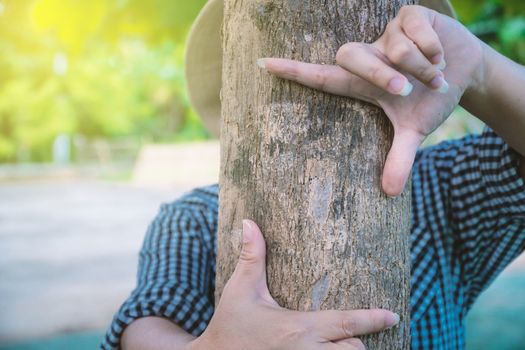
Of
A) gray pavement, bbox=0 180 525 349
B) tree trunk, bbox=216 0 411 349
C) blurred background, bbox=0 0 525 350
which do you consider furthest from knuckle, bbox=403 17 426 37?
gray pavement, bbox=0 180 525 349

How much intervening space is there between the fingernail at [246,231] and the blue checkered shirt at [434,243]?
0.48 meters

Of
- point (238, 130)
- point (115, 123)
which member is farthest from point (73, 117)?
point (238, 130)

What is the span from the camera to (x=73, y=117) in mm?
26641

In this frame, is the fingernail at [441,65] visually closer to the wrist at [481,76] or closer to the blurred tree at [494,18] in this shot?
the wrist at [481,76]

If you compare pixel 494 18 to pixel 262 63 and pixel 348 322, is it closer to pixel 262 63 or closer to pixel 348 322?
pixel 262 63

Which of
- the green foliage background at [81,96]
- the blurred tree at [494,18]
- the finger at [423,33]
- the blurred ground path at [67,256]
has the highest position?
the blurred tree at [494,18]

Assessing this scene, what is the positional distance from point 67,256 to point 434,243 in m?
8.59

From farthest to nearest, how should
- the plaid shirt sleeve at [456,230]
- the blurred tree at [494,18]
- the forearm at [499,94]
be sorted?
the blurred tree at [494,18] < the plaid shirt sleeve at [456,230] < the forearm at [499,94]

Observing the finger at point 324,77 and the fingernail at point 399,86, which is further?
the finger at point 324,77

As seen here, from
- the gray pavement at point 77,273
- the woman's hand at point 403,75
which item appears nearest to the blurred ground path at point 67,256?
the gray pavement at point 77,273

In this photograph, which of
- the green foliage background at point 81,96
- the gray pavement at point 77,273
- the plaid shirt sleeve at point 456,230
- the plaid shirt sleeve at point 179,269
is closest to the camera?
the plaid shirt sleeve at point 179,269

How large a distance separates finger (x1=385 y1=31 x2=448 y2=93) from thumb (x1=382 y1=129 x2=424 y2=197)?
11 cm

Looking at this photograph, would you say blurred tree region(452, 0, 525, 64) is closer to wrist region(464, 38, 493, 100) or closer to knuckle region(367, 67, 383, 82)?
wrist region(464, 38, 493, 100)

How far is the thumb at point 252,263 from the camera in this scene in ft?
3.78
